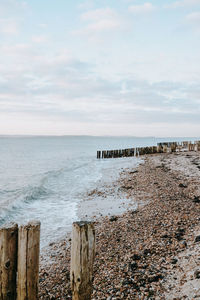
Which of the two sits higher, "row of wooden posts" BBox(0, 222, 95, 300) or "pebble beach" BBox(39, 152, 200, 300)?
"row of wooden posts" BBox(0, 222, 95, 300)

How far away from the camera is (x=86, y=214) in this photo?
870 centimetres

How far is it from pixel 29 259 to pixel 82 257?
61cm

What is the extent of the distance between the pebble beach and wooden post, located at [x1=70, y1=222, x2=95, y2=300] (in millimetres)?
1063

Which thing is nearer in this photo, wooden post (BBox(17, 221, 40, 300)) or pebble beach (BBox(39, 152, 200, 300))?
wooden post (BBox(17, 221, 40, 300))

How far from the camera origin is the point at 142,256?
15.2 ft

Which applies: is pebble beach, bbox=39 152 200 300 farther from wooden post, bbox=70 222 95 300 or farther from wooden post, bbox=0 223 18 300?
wooden post, bbox=0 223 18 300

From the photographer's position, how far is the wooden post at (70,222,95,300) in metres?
2.62

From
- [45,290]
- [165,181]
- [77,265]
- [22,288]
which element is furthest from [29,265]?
[165,181]

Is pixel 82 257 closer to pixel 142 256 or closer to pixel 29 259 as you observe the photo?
pixel 29 259

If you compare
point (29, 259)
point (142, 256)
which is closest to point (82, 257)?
point (29, 259)

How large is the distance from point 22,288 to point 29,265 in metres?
0.32

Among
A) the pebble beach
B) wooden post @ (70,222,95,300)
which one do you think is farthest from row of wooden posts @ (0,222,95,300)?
the pebble beach

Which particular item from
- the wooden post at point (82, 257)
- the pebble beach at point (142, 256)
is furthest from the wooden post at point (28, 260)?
the pebble beach at point (142, 256)

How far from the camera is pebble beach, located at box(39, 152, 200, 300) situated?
12.0 ft
